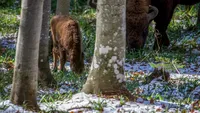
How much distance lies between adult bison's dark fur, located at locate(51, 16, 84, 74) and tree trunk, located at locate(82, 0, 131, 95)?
296 centimetres

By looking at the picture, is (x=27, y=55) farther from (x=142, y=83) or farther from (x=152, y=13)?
(x=152, y=13)

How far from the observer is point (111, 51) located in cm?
751

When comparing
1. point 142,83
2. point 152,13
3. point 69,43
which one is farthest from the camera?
point 152,13

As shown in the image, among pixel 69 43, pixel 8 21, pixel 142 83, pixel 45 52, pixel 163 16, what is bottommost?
pixel 142 83

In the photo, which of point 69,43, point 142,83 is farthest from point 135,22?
Answer: point 142,83

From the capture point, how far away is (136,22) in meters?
13.0

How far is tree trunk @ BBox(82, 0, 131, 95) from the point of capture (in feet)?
24.4

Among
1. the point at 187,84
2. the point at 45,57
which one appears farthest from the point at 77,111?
the point at 187,84

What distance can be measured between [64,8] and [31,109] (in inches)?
299

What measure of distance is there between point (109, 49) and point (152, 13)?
19.4 ft

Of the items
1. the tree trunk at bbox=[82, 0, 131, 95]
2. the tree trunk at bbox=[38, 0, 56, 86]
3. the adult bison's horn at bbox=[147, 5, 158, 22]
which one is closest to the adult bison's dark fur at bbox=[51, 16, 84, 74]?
the tree trunk at bbox=[38, 0, 56, 86]

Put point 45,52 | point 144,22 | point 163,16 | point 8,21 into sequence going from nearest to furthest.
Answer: point 45,52
point 144,22
point 163,16
point 8,21

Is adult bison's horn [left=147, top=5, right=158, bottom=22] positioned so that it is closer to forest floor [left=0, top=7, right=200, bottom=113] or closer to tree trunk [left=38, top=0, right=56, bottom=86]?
forest floor [left=0, top=7, right=200, bottom=113]

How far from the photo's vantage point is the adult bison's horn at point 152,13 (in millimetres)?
13133
